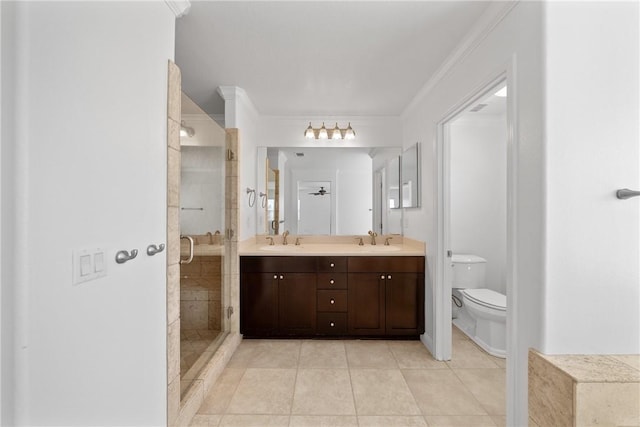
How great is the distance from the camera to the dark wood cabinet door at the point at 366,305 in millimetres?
2795

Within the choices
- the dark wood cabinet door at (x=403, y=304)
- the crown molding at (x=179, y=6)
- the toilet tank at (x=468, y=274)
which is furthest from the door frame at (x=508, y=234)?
the crown molding at (x=179, y=6)

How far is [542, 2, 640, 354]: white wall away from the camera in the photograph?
1283 mm

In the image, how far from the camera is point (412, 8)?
63.6 inches

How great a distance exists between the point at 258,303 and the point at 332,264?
758 millimetres

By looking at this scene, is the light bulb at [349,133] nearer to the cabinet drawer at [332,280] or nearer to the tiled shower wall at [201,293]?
the cabinet drawer at [332,280]

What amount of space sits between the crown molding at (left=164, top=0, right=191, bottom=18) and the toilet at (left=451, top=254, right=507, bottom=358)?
2923mm

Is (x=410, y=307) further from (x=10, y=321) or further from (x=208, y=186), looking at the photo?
(x=10, y=321)

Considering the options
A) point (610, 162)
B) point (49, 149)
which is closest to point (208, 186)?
point (49, 149)

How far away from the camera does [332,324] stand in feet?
9.20

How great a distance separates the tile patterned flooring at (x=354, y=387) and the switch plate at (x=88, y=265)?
1210mm

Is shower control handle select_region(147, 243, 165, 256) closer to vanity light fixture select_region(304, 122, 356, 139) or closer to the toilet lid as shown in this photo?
vanity light fixture select_region(304, 122, 356, 139)

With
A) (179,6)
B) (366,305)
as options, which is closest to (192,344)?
(366,305)

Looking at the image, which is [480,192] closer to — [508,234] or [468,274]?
[468,274]

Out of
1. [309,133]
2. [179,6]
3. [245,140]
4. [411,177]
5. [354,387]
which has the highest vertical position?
[179,6]
